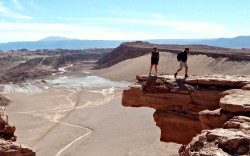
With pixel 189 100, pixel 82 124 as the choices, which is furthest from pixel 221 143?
pixel 82 124

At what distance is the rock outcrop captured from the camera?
11.0 m

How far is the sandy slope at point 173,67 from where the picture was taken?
45.6 m

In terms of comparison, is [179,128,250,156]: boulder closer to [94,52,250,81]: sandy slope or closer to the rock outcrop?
the rock outcrop

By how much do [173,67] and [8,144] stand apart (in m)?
43.2

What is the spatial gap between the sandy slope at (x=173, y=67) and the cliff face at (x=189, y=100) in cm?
2862

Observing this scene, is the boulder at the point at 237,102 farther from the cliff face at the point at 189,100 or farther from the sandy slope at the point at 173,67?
the sandy slope at the point at 173,67

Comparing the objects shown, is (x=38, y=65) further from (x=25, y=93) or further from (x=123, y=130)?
(x=123, y=130)

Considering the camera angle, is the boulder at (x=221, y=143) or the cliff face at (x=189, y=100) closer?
the boulder at (x=221, y=143)

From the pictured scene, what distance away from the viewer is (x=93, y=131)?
27047 millimetres

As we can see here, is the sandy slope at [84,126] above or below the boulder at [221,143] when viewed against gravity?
below

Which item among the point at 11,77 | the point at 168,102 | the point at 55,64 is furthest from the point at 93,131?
the point at 55,64

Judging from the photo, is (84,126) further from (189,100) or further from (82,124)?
(189,100)

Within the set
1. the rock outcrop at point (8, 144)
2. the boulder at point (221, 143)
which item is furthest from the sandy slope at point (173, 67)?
the boulder at point (221, 143)

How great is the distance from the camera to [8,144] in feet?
36.8
